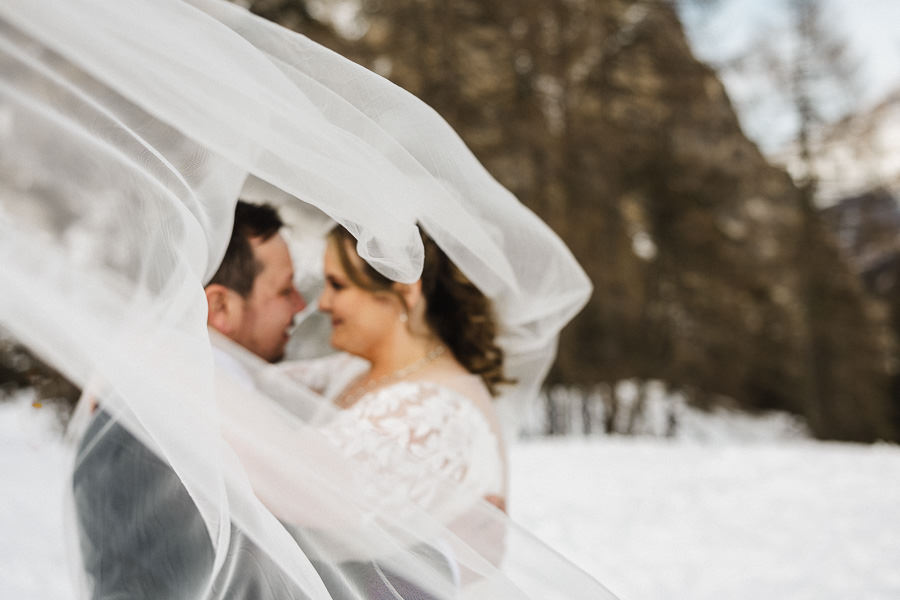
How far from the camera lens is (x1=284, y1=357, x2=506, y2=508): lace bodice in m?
1.18

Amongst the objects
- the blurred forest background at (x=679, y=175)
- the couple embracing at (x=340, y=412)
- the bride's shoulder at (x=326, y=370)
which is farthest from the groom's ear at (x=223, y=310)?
the blurred forest background at (x=679, y=175)

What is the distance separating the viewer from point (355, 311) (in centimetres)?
152

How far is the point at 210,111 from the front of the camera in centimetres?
98

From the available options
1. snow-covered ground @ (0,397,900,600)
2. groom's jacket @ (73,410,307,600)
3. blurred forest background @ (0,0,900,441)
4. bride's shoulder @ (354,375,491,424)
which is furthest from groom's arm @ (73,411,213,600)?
blurred forest background @ (0,0,900,441)

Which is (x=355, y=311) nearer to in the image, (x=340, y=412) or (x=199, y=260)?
(x=340, y=412)

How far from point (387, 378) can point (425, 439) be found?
0.73ft

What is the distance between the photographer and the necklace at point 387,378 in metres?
1.52

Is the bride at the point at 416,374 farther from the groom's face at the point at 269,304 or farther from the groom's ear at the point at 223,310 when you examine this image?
the groom's ear at the point at 223,310

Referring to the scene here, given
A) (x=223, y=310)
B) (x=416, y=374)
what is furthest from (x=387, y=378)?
(x=223, y=310)

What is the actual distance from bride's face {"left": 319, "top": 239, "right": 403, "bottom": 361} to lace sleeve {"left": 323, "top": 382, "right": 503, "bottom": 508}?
0.49 ft

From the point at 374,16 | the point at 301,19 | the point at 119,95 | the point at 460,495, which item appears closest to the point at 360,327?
the point at 460,495

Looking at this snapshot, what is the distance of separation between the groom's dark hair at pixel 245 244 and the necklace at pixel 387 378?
0.34m

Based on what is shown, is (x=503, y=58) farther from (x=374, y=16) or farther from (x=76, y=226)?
(x=76, y=226)

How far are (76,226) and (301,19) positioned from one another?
290 inches
